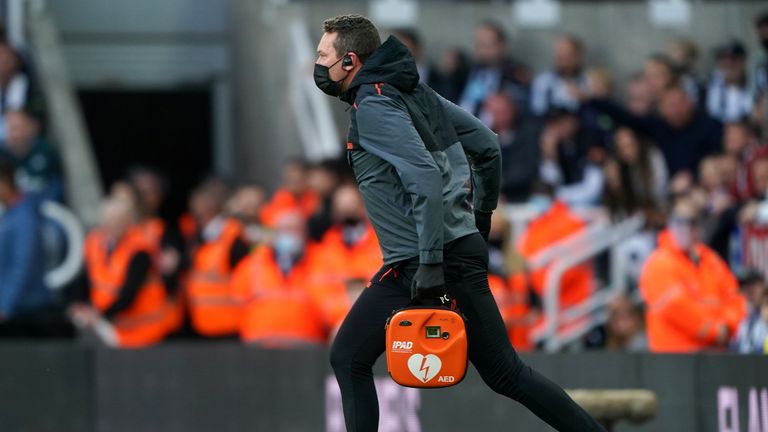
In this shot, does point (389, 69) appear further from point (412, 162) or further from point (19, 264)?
point (19, 264)

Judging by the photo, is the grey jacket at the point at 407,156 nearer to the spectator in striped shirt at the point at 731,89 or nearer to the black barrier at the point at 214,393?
the black barrier at the point at 214,393

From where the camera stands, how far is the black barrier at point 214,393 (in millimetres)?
10711

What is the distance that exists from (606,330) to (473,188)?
4758mm

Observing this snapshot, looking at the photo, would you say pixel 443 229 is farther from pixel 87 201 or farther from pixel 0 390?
pixel 87 201

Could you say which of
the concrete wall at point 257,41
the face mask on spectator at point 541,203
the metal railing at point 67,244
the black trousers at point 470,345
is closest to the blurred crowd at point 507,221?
the face mask on spectator at point 541,203

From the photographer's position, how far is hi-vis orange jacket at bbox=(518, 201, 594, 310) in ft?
40.7

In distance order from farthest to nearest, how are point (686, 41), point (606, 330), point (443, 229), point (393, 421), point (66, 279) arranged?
point (686, 41)
point (66, 279)
point (606, 330)
point (393, 421)
point (443, 229)

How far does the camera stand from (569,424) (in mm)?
7262

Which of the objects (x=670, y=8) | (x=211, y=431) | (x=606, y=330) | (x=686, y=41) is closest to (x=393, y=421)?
(x=211, y=431)

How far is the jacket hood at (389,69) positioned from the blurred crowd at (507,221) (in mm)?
4211

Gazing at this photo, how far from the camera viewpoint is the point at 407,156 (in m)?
6.99

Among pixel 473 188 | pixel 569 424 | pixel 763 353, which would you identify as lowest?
pixel 763 353

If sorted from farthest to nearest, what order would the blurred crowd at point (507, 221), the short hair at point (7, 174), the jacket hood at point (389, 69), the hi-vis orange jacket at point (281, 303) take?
the short hair at point (7, 174) < the hi-vis orange jacket at point (281, 303) < the blurred crowd at point (507, 221) < the jacket hood at point (389, 69)

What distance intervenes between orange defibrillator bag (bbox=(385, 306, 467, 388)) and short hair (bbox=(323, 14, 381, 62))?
1.14 meters
